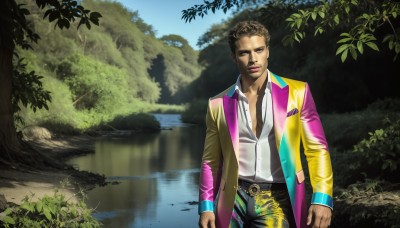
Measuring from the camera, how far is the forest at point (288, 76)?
8.17 m

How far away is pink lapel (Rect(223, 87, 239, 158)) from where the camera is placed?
2.81 meters

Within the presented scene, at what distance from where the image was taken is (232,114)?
288 centimetres

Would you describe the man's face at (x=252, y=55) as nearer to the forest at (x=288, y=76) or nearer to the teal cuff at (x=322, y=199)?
the teal cuff at (x=322, y=199)

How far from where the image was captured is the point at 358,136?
13438 mm

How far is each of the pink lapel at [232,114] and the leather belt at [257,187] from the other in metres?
0.17

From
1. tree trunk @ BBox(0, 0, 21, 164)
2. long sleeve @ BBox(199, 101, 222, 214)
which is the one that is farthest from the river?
long sleeve @ BBox(199, 101, 222, 214)

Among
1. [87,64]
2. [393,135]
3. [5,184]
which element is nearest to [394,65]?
[393,135]

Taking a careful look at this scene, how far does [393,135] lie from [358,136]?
537cm

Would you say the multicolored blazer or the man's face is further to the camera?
the man's face

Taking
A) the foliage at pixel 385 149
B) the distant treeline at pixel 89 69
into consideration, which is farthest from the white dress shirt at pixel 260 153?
the distant treeline at pixel 89 69

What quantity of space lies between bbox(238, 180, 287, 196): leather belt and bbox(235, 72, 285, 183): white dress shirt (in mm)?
21

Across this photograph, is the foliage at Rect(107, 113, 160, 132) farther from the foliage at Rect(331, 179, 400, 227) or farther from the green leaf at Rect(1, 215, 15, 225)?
the green leaf at Rect(1, 215, 15, 225)

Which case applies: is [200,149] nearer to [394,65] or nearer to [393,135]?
[394,65]

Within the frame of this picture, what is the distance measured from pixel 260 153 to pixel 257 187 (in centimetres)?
18
